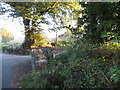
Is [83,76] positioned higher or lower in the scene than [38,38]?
lower

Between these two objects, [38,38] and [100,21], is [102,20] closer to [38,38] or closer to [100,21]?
[100,21]

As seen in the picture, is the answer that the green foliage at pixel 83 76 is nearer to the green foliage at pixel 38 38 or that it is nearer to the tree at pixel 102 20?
the tree at pixel 102 20

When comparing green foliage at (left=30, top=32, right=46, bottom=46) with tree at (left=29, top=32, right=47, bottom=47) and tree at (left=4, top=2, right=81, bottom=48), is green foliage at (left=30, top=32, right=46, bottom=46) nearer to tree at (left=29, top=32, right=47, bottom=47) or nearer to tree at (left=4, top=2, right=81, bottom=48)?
tree at (left=29, top=32, right=47, bottom=47)

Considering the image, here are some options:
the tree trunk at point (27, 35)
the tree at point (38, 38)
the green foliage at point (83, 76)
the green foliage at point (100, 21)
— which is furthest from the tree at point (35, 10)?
the green foliage at point (83, 76)

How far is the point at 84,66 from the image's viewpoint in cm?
214

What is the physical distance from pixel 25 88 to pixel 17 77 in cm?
88

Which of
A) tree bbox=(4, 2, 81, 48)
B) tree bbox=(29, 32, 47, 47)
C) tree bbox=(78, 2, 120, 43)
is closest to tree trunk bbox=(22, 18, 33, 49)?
tree bbox=(4, 2, 81, 48)

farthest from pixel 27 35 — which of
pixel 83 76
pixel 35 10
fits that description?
pixel 83 76

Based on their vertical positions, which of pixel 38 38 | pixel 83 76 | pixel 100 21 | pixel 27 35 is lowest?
pixel 83 76

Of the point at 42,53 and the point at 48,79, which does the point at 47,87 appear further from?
the point at 42,53

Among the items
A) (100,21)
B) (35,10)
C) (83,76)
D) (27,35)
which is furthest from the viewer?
(27,35)

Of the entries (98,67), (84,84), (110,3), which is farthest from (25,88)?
(110,3)

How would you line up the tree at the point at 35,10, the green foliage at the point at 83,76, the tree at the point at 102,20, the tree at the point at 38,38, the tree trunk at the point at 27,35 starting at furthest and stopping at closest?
1. the tree at the point at 38,38
2. the tree trunk at the point at 27,35
3. the tree at the point at 35,10
4. the tree at the point at 102,20
5. the green foliage at the point at 83,76

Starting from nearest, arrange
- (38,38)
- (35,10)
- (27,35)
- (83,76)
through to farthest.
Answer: (83,76)
(35,10)
(27,35)
(38,38)
